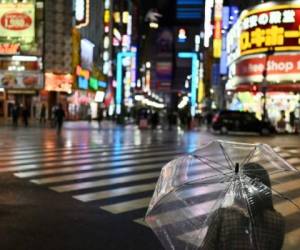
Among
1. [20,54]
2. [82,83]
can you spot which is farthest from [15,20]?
[82,83]

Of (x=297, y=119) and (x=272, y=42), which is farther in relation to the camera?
(x=272, y=42)

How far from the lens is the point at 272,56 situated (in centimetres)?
4712

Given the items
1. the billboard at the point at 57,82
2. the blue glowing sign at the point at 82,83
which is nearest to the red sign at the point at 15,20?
the billboard at the point at 57,82

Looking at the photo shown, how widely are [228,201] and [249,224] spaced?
0.24 m

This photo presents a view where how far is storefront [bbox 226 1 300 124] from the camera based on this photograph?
46.3 m

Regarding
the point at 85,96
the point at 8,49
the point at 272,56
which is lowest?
the point at 85,96

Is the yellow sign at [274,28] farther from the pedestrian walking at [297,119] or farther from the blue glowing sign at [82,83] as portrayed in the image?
the blue glowing sign at [82,83]

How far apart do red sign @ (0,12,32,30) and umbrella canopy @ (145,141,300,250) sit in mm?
54430

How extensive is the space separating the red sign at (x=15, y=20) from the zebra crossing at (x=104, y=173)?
36411 mm

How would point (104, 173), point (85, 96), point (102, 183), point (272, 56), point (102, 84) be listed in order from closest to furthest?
1. point (102, 183)
2. point (104, 173)
3. point (272, 56)
4. point (85, 96)
5. point (102, 84)

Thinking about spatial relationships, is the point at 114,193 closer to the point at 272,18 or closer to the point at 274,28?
the point at 274,28

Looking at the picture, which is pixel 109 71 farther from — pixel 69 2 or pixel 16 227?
pixel 16 227

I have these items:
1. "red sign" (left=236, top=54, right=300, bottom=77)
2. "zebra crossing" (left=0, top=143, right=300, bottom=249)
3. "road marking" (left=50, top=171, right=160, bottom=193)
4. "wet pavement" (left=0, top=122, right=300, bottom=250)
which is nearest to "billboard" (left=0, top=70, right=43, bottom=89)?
"red sign" (left=236, top=54, right=300, bottom=77)

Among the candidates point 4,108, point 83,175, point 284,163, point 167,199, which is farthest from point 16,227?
point 4,108
